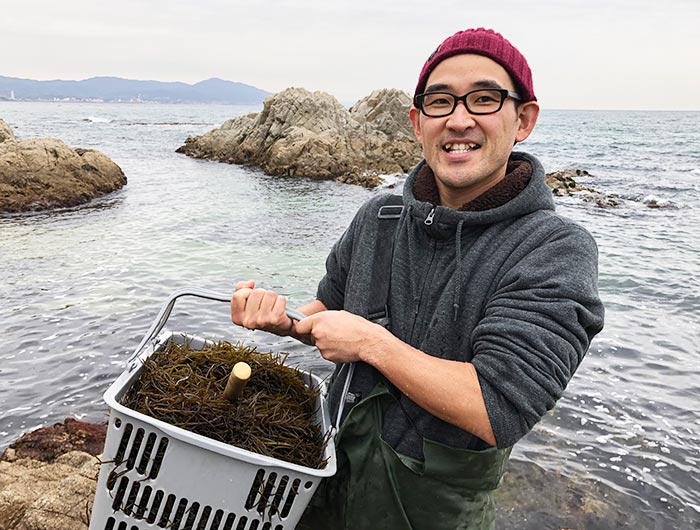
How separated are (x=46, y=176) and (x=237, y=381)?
1977cm

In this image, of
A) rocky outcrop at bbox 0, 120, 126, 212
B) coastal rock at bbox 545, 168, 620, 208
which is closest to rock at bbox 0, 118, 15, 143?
rocky outcrop at bbox 0, 120, 126, 212

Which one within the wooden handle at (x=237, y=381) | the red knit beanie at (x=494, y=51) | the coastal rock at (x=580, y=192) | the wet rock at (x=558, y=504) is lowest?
the wet rock at (x=558, y=504)

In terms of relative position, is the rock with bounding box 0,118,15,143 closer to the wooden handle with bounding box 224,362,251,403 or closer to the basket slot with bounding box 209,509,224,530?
the wooden handle with bounding box 224,362,251,403

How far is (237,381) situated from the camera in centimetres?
216

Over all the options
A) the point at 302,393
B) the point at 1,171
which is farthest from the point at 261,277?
the point at 1,171

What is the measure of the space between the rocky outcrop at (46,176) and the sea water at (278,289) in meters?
0.89

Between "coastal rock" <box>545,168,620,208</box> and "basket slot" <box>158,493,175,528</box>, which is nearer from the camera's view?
"basket slot" <box>158,493,175,528</box>

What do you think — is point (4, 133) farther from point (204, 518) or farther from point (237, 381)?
point (204, 518)

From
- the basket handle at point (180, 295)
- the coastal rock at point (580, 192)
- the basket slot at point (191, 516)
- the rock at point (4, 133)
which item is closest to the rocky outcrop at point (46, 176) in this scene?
the rock at point (4, 133)

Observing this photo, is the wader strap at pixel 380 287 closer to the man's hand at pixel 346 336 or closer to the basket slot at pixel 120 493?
the man's hand at pixel 346 336

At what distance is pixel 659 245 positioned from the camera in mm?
15453

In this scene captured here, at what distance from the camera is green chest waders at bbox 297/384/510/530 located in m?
2.22

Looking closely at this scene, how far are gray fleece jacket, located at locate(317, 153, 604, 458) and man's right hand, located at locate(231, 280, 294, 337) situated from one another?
0.38m

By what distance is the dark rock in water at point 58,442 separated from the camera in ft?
15.5
